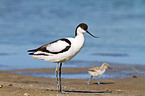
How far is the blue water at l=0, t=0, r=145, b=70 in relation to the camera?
55.9 feet

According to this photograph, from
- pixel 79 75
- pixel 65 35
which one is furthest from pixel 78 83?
pixel 65 35

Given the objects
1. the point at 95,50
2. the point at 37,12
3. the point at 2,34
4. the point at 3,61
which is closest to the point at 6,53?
the point at 3,61

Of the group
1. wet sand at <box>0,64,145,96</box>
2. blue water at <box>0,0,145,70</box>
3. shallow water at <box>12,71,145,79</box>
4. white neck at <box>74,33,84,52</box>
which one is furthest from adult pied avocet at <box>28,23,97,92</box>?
blue water at <box>0,0,145,70</box>

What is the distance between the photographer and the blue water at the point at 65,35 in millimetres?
17047

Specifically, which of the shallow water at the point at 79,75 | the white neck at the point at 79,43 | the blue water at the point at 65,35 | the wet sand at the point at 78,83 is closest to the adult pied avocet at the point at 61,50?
the white neck at the point at 79,43

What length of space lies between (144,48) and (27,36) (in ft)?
24.5

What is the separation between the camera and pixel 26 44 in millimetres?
20469

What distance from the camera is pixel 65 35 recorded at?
76.6ft

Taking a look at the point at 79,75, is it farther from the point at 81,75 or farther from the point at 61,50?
the point at 61,50

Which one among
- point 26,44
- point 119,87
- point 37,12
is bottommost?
point 119,87

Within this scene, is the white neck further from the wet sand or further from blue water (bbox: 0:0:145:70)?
blue water (bbox: 0:0:145:70)

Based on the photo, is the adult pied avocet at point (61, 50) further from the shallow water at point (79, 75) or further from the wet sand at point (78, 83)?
the shallow water at point (79, 75)

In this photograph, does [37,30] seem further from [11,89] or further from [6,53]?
[11,89]

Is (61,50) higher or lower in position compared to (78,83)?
higher
